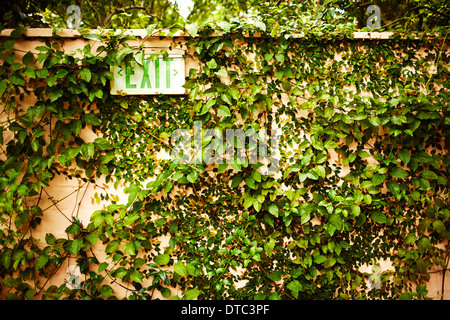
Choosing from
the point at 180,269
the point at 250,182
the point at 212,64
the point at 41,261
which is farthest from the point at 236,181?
the point at 41,261

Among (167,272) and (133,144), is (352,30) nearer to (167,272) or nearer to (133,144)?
(133,144)

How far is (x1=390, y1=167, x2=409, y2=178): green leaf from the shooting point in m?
1.56

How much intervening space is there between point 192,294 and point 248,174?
0.85 metres

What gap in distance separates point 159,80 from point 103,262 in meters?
1.27

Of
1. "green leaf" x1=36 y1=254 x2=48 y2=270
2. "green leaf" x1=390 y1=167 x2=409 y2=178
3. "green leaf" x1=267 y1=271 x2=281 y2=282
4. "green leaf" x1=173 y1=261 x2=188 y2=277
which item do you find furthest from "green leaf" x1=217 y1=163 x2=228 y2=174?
"green leaf" x1=36 y1=254 x2=48 y2=270

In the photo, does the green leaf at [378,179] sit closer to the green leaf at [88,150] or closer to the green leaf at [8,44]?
the green leaf at [88,150]

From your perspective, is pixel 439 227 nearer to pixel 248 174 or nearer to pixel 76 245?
pixel 248 174

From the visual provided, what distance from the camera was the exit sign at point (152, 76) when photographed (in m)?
1.58

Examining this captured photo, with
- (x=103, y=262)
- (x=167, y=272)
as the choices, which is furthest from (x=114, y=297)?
(x=167, y=272)

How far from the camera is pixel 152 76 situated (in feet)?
5.20

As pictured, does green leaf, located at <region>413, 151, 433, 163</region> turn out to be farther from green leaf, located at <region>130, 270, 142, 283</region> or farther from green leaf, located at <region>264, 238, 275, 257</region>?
green leaf, located at <region>130, 270, 142, 283</region>

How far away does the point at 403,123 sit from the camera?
1.62 metres

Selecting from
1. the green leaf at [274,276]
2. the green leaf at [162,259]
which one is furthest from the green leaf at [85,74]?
the green leaf at [274,276]

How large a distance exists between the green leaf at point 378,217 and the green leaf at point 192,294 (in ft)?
4.11
